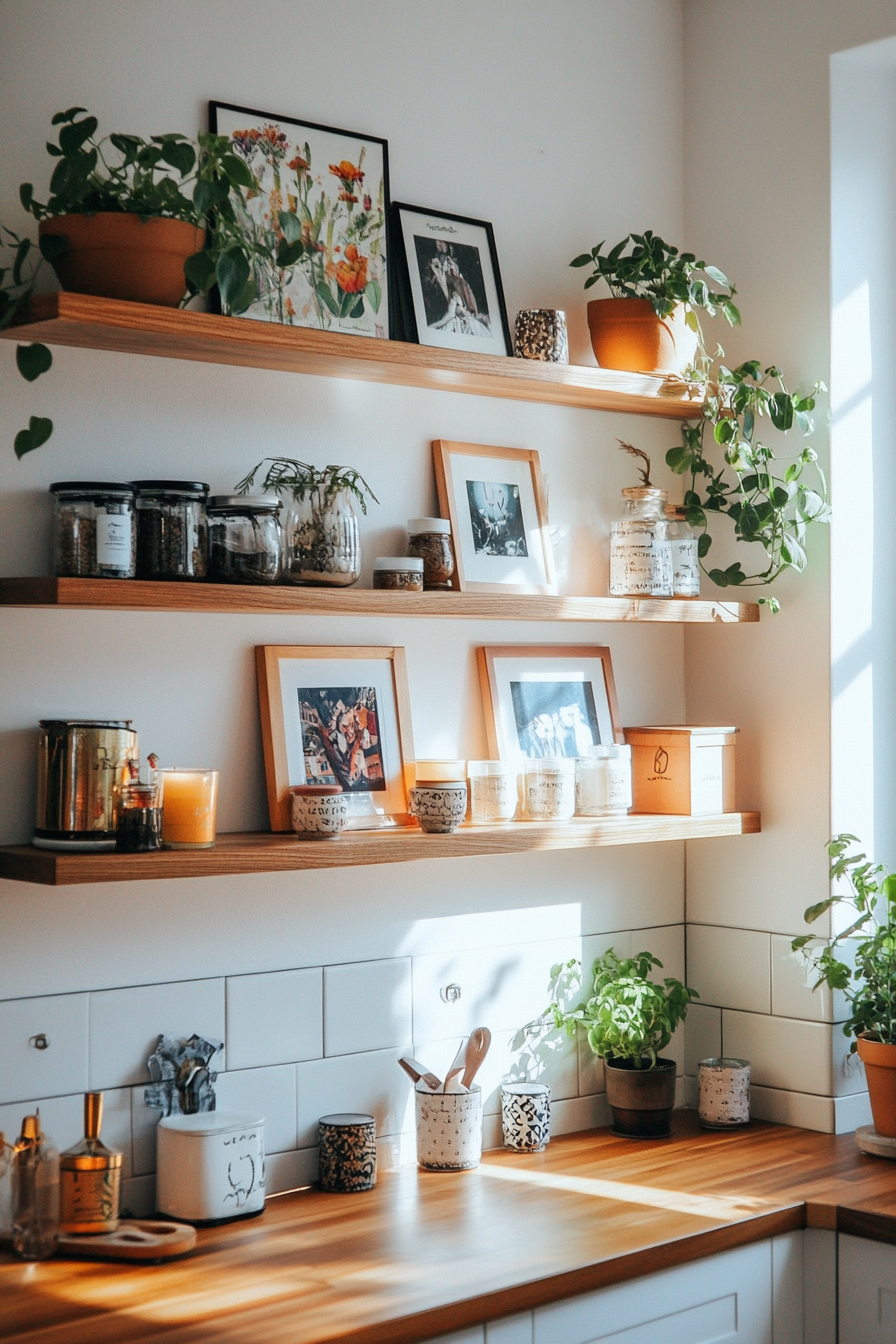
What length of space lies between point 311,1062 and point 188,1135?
0.29 m

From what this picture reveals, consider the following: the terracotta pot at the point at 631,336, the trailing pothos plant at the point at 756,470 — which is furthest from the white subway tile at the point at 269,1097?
the terracotta pot at the point at 631,336

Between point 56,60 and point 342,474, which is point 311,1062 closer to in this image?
point 342,474

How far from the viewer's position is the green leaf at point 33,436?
181 cm

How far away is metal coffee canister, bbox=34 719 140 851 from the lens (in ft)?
6.30

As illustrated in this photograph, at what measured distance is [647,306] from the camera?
8.33ft

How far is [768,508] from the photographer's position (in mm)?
2559

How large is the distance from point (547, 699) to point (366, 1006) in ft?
2.03

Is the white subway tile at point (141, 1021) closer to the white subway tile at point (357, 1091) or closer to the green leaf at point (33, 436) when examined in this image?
the white subway tile at point (357, 1091)

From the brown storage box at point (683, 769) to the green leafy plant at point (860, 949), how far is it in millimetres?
220

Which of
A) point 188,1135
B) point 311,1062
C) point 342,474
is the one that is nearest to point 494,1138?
point 311,1062

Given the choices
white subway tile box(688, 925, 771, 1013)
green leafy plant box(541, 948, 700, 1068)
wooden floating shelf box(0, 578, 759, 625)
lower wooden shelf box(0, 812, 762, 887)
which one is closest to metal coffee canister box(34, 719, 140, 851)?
lower wooden shelf box(0, 812, 762, 887)

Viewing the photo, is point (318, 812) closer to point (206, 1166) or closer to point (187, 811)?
point (187, 811)

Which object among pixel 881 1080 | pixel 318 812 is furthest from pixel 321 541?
pixel 881 1080

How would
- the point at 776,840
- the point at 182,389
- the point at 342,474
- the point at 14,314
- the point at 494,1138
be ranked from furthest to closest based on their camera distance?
1. the point at 776,840
2. the point at 494,1138
3. the point at 342,474
4. the point at 182,389
5. the point at 14,314
